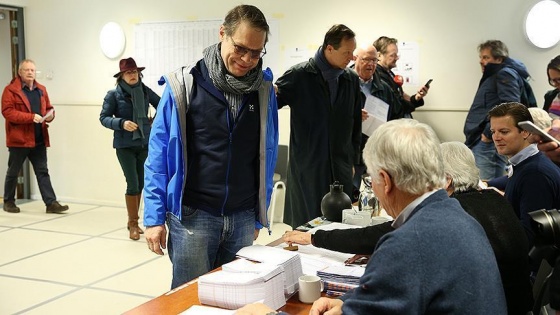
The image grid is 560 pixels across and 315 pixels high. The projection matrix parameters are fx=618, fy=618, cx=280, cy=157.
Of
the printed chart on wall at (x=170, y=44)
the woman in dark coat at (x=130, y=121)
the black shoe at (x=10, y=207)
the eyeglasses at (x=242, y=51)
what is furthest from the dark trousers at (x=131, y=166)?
the eyeglasses at (x=242, y=51)

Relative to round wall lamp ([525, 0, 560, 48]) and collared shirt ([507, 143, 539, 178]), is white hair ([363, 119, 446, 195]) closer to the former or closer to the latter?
collared shirt ([507, 143, 539, 178])

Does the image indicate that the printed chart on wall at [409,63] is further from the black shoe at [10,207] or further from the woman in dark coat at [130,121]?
the black shoe at [10,207]

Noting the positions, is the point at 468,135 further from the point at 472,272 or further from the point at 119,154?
the point at 472,272

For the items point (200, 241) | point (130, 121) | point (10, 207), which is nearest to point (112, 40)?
point (130, 121)

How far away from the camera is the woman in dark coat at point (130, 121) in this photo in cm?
556

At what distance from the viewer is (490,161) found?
5.12 m

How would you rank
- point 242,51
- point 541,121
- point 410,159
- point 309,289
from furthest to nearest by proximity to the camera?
point 541,121, point 242,51, point 309,289, point 410,159

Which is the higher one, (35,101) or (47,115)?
(35,101)

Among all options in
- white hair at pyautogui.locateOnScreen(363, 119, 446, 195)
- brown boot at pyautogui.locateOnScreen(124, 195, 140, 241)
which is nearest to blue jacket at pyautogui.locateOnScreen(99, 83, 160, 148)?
brown boot at pyautogui.locateOnScreen(124, 195, 140, 241)

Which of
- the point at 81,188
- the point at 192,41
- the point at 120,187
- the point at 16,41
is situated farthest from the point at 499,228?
the point at 16,41

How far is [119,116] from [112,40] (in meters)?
1.70

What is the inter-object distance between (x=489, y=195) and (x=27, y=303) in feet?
10.2

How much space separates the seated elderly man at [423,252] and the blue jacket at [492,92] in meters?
3.67

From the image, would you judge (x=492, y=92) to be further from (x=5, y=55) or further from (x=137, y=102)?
(x=5, y=55)
